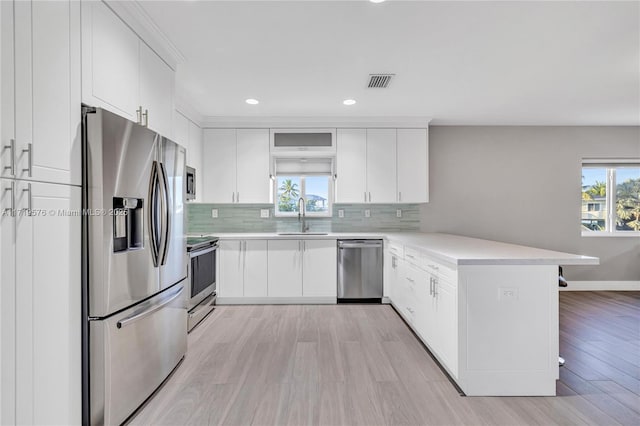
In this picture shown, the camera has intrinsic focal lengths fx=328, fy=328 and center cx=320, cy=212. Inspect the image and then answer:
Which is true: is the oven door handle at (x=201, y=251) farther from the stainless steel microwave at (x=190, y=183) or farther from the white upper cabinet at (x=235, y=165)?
the white upper cabinet at (x=235, y=165)

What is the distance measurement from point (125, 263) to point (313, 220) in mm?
3175

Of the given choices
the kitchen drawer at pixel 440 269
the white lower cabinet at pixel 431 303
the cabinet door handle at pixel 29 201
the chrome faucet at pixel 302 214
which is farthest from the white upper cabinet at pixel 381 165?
the cabinet door handle at pixel 29 201

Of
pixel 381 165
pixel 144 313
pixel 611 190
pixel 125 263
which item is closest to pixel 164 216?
pixel 125 263

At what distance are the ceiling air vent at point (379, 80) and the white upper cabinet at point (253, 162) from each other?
5.83 ft

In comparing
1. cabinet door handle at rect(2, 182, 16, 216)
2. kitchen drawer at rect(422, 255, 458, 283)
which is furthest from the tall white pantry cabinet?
kitchen drawer at rect(422, 255, 458, 283)

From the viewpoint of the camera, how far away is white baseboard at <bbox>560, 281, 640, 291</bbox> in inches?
190

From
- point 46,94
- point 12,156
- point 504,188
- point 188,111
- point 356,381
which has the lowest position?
point 356,381

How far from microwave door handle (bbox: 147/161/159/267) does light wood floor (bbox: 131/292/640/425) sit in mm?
944

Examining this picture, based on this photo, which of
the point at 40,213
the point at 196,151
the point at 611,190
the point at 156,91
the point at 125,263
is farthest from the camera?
the point at 611,190

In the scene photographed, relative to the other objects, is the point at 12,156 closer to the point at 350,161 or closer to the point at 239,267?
the point at 239,267

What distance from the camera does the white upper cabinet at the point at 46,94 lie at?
1.27 meters

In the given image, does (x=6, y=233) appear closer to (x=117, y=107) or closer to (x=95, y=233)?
(x=95, y=233)

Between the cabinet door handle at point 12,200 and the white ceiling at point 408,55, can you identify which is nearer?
the cabinet door handle at point 12,200

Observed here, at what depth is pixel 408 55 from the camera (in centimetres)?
262
